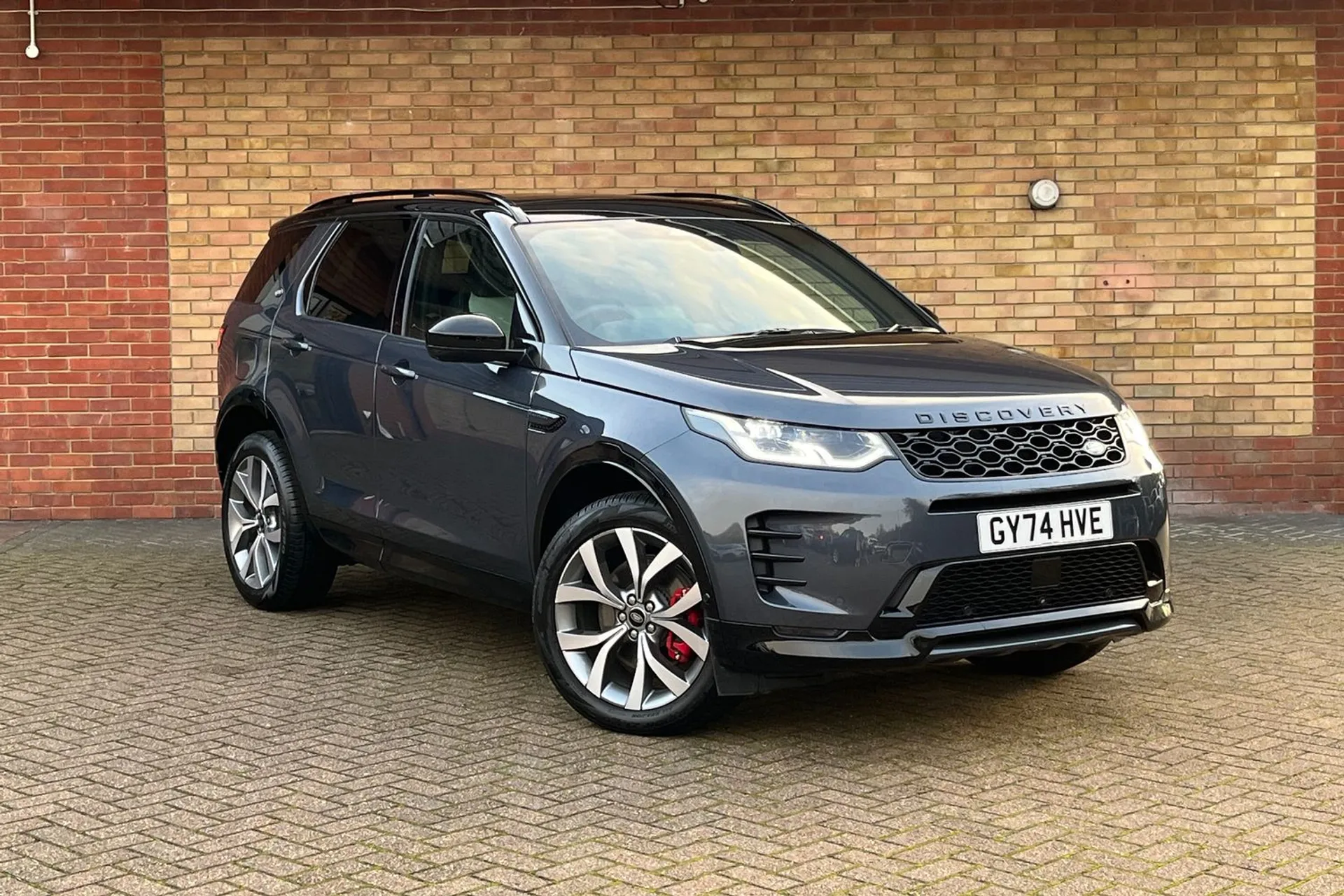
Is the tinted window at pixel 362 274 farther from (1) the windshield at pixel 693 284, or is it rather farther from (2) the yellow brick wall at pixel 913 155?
(2) the yellow brick wall at pixel 913 155

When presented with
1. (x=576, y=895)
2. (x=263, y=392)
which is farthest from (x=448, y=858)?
(x=263, y=392)

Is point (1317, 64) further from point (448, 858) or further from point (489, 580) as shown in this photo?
point (448, 858)

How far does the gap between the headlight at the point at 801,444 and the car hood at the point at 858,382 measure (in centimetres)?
3

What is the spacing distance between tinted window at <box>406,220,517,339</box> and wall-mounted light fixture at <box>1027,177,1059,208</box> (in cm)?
514

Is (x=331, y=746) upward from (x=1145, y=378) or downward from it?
downward

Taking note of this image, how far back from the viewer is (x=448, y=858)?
435cm

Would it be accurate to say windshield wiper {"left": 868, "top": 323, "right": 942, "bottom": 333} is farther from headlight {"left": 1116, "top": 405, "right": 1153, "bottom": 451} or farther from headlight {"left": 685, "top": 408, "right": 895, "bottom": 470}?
headlight {"left": 685, "top": 408, "right": 895, "bottom": 470}

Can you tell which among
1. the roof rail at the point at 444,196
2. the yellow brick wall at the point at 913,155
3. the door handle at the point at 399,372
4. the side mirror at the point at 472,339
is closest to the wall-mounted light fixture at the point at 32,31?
the yellow brick wall at the point at 913,155

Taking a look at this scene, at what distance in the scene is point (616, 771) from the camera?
5.16 meters

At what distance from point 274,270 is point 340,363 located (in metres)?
1.18

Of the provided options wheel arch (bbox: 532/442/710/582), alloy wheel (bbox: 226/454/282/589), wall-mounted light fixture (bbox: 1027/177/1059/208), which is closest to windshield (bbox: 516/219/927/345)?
wheel arch (bbox: 532/442/710/582)

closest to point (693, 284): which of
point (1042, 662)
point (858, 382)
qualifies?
point (858, 382)

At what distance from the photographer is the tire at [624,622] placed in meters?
5.37

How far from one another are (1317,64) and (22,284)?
8031 mm
